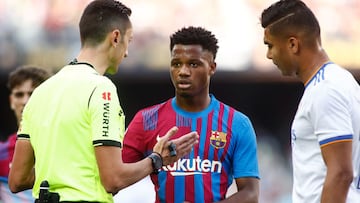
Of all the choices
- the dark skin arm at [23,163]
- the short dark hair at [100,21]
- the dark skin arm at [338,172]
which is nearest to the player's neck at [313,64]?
the dark skin arm at [338,172]

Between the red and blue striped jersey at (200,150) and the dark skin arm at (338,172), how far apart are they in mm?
1339

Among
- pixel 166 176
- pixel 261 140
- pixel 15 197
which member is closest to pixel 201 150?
pixel 166 176

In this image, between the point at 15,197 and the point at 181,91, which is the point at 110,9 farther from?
the point at 15,197

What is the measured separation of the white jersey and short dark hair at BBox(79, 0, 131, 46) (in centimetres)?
112

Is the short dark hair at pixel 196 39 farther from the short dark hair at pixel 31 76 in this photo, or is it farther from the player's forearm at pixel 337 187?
the player's forearm at pixel 337 187

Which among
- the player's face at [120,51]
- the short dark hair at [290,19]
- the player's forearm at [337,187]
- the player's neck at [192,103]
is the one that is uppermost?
the short dark hair at [290,19]

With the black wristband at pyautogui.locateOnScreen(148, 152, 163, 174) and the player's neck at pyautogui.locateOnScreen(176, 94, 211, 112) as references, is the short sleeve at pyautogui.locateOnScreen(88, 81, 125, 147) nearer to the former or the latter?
the black wristband at pyautogui.locateOnScreen(148, 152, 163, 174)

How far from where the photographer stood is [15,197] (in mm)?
7512

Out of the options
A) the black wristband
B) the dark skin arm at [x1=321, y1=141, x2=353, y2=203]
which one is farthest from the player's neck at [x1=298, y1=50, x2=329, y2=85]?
the black wristband

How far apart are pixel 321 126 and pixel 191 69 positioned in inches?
60.9

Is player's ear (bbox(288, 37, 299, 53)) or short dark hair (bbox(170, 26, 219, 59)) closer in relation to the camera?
player's ear (bbox(288, 37, 299, 53))

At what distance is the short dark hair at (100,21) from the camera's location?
16.6ft

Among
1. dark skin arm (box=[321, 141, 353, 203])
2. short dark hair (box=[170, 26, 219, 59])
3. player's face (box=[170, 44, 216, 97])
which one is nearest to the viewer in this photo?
dark skin arm (box=[321, 141, 353, 203])

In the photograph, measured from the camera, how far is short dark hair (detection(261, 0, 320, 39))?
195 inches
